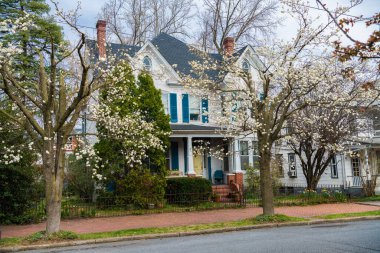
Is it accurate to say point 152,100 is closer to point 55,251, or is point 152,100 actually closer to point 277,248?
point 55,251

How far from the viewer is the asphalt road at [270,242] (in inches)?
391

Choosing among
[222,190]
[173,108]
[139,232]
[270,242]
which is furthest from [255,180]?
[270,242]

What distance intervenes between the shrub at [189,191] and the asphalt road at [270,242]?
7.07 metres

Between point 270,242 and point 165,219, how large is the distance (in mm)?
6813

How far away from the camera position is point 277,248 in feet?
32.3

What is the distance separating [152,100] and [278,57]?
8.22 meters

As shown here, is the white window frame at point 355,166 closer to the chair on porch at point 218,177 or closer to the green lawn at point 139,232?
the chair on porch at point 218,177

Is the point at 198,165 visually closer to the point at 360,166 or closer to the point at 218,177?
the point at 218,177

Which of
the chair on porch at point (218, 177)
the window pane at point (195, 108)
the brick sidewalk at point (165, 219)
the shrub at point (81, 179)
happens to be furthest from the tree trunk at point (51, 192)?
the chair on porch at point (218, 177)

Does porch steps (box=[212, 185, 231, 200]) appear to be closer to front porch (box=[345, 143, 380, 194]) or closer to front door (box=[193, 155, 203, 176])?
front door (box=[193, 155, 203, 176])

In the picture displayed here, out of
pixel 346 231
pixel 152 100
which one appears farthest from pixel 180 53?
pixel 346 231

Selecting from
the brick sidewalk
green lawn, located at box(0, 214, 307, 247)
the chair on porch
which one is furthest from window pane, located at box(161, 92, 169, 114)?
green lawn, located at box(0, 214, 307, 247)

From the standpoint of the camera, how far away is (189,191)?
21.0m

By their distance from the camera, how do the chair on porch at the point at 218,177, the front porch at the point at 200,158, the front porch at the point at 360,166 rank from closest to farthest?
the front porch at the point at 200,158, the front porch at the point at 360,166, the chair on porch at the point at 218,177
